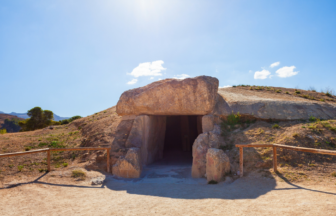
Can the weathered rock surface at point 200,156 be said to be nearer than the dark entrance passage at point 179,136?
Yes

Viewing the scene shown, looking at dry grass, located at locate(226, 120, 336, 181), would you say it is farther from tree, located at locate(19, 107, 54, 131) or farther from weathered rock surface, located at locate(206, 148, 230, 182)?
tree, located at locate(19, 107, 54, 131)

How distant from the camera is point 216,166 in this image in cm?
729

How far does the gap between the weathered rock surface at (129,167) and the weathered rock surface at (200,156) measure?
7.02 ft

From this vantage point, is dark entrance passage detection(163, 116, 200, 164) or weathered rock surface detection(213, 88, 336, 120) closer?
weathered rock surface detection(213, 88, 336, 120)

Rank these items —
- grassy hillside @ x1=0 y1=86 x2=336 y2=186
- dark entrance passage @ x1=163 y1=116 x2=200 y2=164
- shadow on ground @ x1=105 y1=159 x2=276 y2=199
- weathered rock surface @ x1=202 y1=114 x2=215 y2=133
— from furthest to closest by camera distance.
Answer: dark entrance passage @ x1=163 y1=116 x2=200 y2=164, weathered rock surface @ x1=202 y1=114 x2=215 y2=133, grassy hillside @ x1=0 y1=86 x2=336 y2=186, shadow on ground @ x1=105 y1=159 x2=276 y2=199

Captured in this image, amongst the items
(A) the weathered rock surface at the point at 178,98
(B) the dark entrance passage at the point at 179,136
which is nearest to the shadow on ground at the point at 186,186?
(A) the weathered rock surface at the point at 178,98

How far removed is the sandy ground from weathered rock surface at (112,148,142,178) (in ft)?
1.50

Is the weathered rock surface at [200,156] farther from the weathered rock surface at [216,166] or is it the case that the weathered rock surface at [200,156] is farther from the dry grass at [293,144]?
the dry grass at [293,144]

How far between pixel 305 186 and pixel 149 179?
16.3 ft

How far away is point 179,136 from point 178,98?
889 centimetres

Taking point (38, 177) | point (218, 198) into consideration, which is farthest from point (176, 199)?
point (38, 177)

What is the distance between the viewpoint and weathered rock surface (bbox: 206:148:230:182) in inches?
287

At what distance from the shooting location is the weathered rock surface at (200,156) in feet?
26.3

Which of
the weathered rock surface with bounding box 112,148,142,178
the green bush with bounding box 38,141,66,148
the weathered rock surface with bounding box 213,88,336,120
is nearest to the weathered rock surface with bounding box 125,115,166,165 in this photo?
the weathered rock surface with bounding box 112,148,142,178
